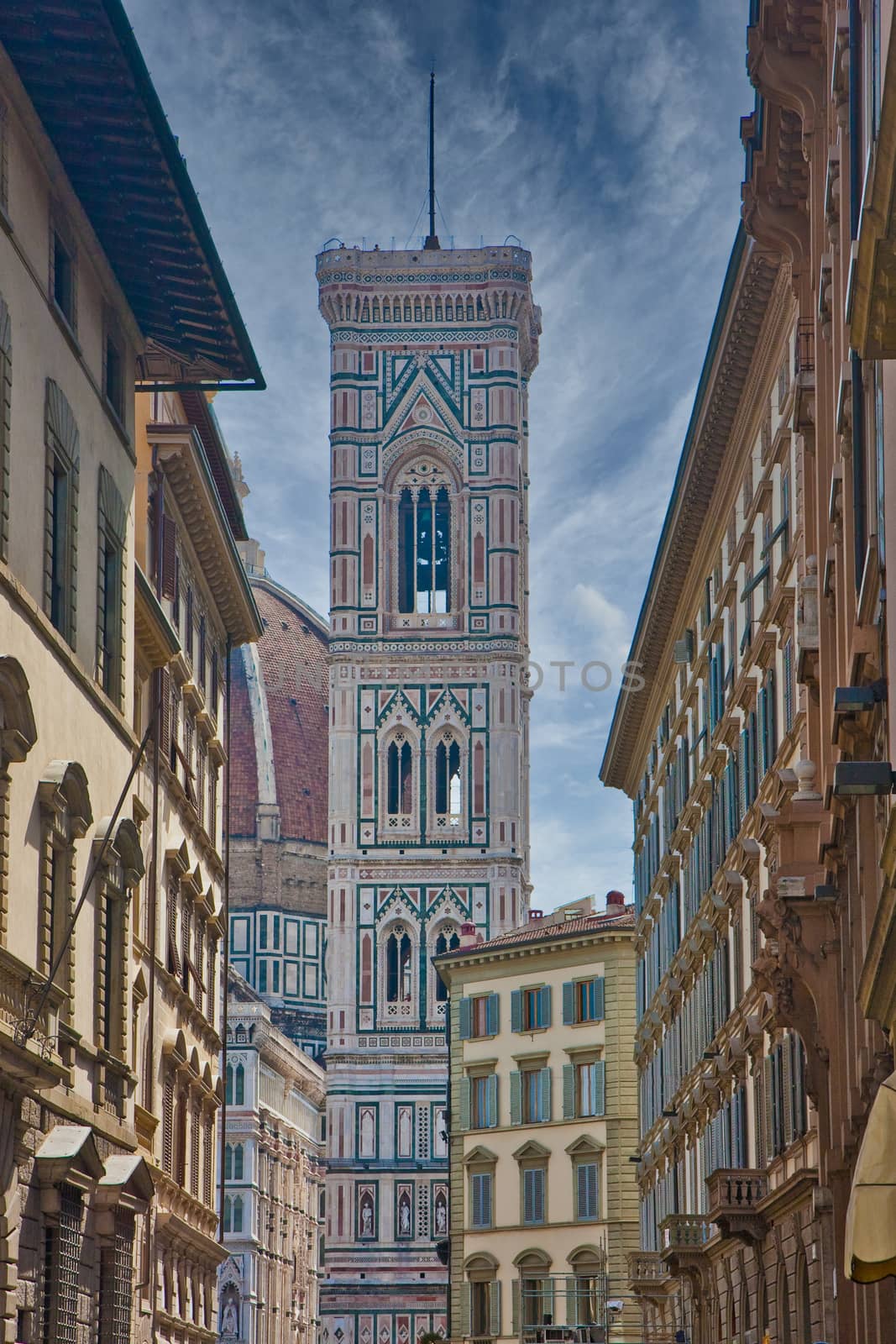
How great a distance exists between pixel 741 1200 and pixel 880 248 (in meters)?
26.8

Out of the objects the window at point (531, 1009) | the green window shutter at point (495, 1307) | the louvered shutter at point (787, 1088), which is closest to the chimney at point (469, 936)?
the window at point (531, 1009)

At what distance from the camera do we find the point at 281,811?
570ft

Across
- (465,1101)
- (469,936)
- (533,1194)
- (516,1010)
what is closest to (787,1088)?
(533,1194)

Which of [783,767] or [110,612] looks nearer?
[110,612]

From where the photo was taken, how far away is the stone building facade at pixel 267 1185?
106188 millimetres

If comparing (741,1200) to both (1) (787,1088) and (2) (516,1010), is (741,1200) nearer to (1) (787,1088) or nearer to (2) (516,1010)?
(1) (787,1088)

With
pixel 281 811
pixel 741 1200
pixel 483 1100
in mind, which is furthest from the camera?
pixel 281 811

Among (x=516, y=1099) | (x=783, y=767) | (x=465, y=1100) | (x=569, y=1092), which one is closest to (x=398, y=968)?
(x=465, y=1100)

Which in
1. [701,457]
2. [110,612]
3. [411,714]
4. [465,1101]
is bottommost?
[465,1101]

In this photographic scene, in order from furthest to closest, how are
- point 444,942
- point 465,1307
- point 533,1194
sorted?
point 444,942 < point 465,1307 < point 533,1194

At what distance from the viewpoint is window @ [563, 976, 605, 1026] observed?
229 feet

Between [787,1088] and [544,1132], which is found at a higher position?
[544,1132]

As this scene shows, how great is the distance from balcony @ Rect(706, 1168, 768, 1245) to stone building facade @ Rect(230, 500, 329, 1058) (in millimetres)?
115744

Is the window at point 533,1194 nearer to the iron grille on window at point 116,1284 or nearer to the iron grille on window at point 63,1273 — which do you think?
the iron grille on window at point 116,1284
